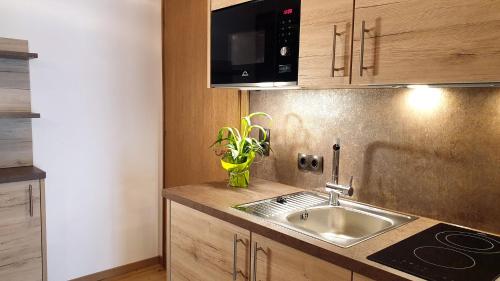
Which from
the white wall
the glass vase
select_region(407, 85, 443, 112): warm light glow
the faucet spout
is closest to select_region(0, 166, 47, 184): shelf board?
the white wall

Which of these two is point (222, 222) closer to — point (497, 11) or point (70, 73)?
point (497, 11)

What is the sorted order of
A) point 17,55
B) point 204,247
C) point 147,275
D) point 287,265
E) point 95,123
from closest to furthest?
1. point 287,265
2. point 204,247
3. point 17,55
4. point 95,123
5. point 147,275

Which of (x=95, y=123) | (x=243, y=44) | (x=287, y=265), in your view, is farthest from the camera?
(x=95, y=123)

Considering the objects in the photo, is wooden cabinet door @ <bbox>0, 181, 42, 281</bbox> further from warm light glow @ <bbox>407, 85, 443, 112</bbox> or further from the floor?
warm light glow @ <bbox>407, 85, 443, 112</bbox>

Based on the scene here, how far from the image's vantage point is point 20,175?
2.10 m

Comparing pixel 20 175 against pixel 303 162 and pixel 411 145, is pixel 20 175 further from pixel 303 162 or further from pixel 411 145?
pixel 411 145

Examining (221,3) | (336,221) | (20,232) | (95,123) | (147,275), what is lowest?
(147,275)

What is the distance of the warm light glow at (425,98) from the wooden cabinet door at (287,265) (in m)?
0.77

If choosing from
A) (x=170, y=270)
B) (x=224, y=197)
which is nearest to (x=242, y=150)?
(x=224, y=197)

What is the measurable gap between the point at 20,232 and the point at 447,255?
6.90 feet

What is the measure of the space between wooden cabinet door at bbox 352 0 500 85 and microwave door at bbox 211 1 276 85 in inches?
18.0

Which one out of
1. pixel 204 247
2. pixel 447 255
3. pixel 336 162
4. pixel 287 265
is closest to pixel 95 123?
pixel 204 247

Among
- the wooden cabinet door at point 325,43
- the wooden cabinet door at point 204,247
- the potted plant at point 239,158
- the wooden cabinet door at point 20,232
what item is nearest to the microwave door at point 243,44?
the wooden cabinet door at point 325,43

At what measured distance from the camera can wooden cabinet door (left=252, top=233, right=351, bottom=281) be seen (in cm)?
120
